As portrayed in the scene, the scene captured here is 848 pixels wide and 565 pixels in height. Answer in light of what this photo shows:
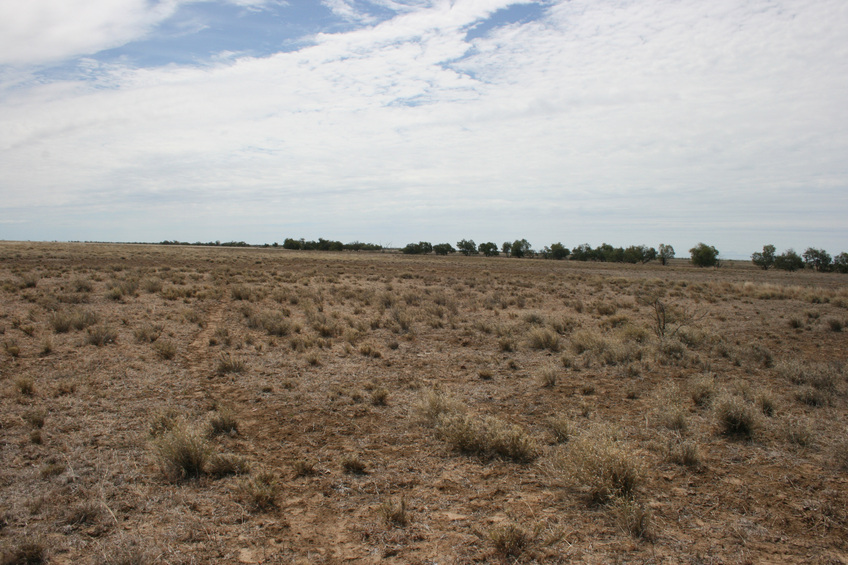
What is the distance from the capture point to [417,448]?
21.1ft

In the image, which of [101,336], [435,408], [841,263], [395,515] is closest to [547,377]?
[435,408]

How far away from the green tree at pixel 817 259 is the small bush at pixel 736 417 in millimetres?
82865

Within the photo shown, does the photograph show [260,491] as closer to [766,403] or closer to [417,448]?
[417,448]

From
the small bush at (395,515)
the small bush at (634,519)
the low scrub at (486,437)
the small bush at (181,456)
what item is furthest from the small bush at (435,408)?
the small bush at (181,456)

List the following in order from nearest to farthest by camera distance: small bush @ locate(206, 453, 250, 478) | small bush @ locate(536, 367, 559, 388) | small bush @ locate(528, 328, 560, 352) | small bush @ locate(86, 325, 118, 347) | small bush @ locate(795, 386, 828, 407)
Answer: small bush @ locate(206, 453, 250, 478), small bush @ locate(795, 386, 828, 407), small bush @ locate(536, 367, 559, 388), small bush @ locate(86, 325, 118, 347), small bush @ locate(528, 328, 560, 352)

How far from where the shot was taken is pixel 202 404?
8.06 m

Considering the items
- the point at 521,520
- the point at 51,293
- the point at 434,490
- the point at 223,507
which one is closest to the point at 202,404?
the point at 223,507

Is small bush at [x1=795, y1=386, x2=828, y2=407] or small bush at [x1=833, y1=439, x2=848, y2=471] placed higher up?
small bush at [x1=795, y1=386, x2=828, y2=407]

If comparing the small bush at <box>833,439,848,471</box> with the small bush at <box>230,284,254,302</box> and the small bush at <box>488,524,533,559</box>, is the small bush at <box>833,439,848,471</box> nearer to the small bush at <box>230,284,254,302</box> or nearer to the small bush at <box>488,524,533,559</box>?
the small bush at <box>488,524,533,559</box>

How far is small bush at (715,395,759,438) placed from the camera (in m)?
6.62

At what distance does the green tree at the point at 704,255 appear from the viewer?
261 ft

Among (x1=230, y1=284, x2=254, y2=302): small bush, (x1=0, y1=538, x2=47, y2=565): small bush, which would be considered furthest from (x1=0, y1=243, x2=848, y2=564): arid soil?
(x1=230, y1=284, x2=254, y2=302): small bush

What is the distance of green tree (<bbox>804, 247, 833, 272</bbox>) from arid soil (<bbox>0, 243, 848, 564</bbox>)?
2922 inches

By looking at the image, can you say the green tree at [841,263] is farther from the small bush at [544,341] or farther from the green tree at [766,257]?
the small bush at [544,341]
